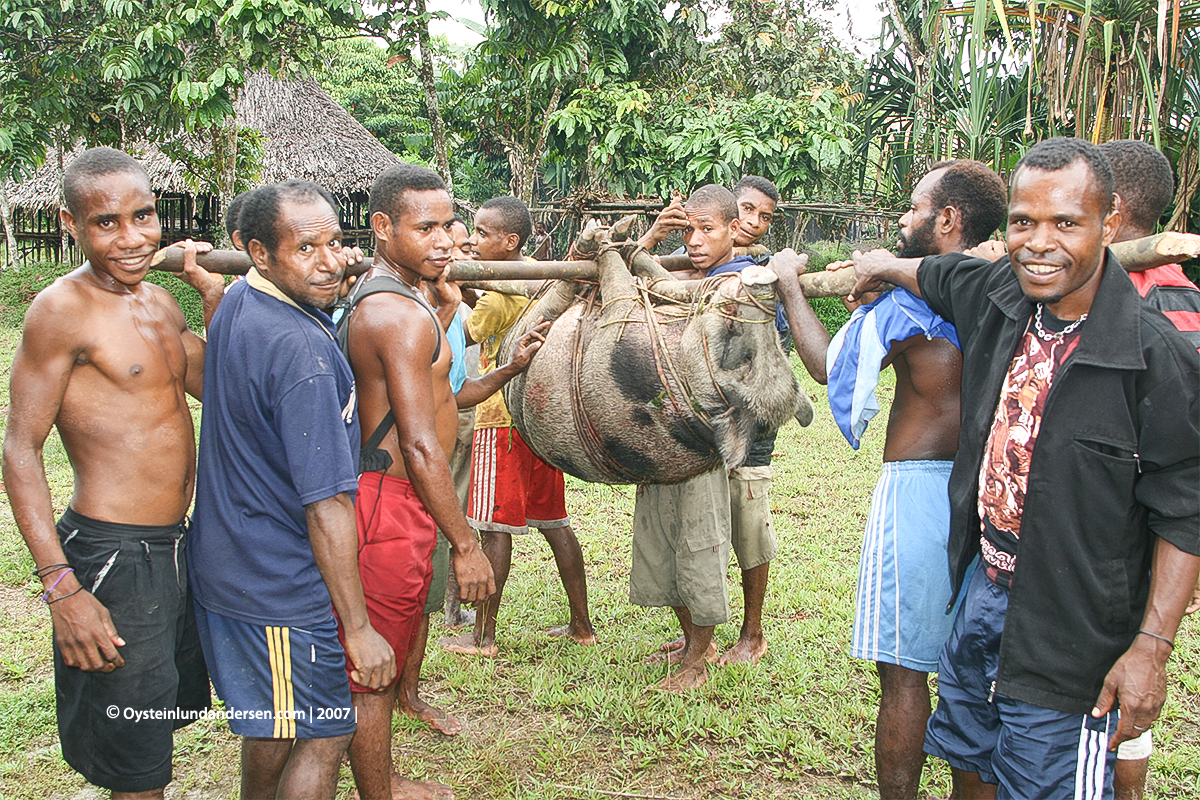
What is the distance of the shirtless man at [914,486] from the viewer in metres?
2.49

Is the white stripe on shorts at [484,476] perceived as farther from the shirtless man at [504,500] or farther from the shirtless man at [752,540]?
the shirtless man at [752,540]

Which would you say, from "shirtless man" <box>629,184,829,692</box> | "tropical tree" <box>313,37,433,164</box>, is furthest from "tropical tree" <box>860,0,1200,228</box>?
"tropical tree" <box>313,37,433,164</box>

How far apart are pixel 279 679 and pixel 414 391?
2.66 feet

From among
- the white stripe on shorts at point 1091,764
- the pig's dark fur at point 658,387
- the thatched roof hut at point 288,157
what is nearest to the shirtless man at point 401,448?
the pig's dark fur at point 658,387

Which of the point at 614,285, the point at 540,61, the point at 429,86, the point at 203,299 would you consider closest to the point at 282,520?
the point at 203,299

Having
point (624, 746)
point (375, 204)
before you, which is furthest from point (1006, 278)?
point (624, 746)

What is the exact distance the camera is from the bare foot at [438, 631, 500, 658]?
3.91 metres

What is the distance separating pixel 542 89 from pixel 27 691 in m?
9.14

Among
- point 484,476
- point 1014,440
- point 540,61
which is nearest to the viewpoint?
point 1014,440

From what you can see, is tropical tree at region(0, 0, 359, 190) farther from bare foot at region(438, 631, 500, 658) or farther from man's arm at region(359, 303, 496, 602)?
man's arm at region(359, 303, 496, 602)

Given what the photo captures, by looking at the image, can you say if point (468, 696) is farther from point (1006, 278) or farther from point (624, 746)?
point (1006, 278)

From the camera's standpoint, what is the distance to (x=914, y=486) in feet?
8.34

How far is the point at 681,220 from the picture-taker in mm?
3191

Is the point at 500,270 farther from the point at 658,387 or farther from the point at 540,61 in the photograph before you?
the point at 540,61
